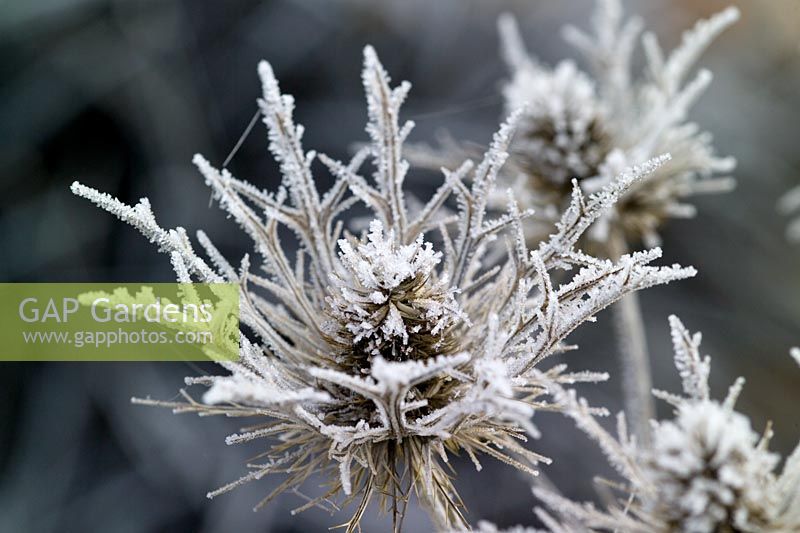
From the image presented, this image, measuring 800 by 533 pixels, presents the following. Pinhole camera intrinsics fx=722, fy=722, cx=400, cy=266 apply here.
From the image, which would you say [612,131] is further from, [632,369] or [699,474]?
[699,474]

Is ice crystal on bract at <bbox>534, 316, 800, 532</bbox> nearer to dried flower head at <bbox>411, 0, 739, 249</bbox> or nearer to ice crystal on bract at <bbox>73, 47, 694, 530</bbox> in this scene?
ice crystal on bract at <bbox>73, 47, 694, 530</bbox>

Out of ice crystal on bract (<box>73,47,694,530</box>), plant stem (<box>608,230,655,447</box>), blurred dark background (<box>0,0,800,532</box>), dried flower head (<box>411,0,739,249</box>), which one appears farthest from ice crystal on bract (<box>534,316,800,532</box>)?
blurred dark background (<box>0,0,800,532</box>)

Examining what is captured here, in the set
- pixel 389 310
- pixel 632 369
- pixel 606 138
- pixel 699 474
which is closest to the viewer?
pixel 699 474

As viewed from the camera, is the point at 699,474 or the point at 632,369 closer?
the point at 699,474

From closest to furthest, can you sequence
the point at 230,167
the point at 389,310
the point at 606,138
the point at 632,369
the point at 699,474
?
the point at 699,474 < the point at 389,310 < the point at 632,369 < the point at 606,138 < the point at 230,167

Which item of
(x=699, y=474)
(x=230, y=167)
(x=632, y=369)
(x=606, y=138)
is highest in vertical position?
(x=230, y=167)

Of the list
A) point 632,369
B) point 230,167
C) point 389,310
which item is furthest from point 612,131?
point 230,167

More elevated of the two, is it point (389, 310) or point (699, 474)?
point (389, 310)
